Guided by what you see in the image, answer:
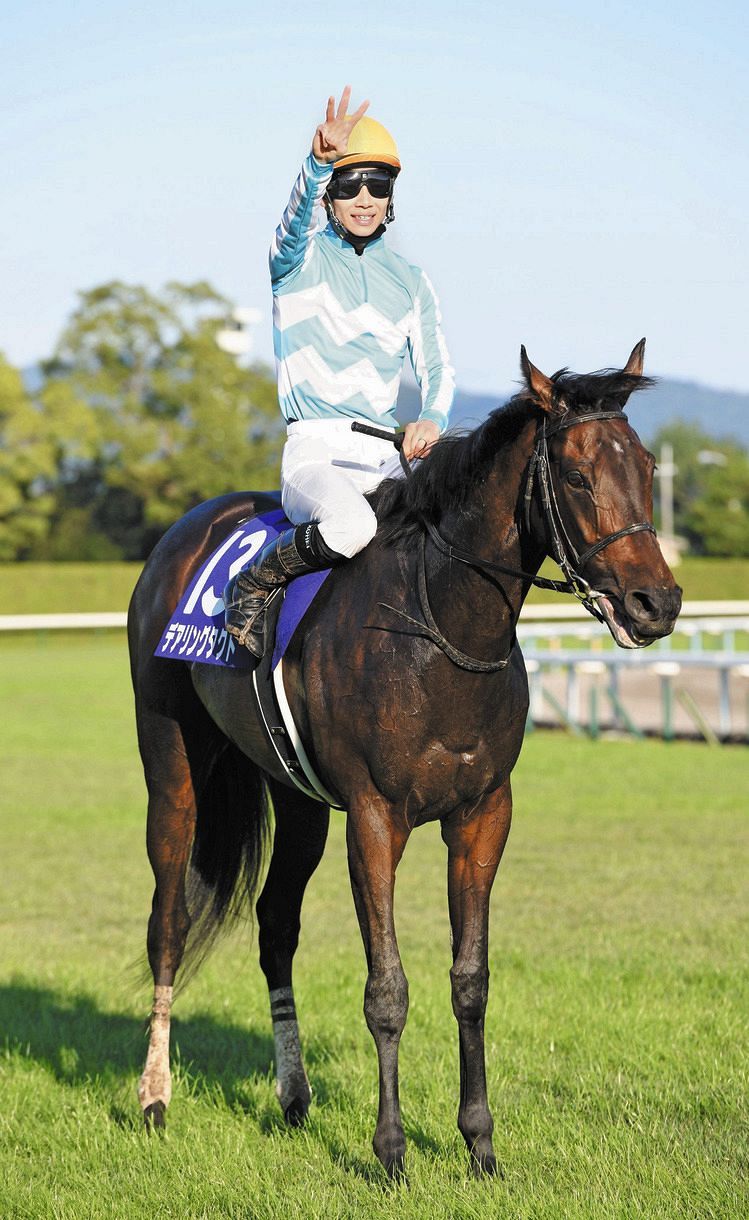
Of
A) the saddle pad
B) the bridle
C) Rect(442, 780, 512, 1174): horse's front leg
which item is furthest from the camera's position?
the saddle pad

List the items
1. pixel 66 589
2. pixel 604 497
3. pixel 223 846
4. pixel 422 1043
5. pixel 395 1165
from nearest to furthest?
pixel 604 497, pixel 395 1165, pixel 223 846, pixel 422 1043, pixel 66 589

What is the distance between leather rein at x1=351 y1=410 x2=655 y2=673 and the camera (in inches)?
142

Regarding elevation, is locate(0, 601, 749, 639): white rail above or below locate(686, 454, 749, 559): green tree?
above

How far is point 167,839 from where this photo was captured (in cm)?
533

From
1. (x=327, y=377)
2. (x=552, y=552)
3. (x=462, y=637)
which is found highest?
(x=327, y=377)

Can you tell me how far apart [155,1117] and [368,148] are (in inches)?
125

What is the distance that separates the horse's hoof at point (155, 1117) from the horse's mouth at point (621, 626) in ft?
7.62

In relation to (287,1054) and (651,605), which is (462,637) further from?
(287,1054)

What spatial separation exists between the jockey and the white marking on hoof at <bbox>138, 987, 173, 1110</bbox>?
1.53m

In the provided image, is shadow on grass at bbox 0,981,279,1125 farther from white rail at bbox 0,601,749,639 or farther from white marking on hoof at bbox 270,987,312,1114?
white rail at bbox 0,601,749,639

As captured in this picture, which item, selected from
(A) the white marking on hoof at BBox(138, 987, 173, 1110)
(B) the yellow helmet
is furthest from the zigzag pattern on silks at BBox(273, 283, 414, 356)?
(A) the white marking on hoof at BBox(138, 987, 173, 1110)

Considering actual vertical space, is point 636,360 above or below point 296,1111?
above

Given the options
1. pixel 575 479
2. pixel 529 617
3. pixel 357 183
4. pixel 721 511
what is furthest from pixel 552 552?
Result: pixel 721 511

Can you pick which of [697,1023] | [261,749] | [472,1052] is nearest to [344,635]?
[261,749]
